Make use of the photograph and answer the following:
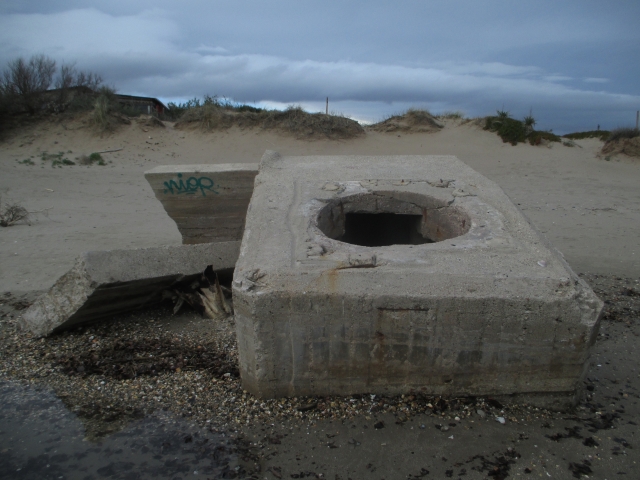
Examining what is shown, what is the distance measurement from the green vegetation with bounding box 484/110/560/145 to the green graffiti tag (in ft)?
37.7

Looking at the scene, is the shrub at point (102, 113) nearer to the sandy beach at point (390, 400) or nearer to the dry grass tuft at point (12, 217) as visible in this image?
the sandy beach at point (390, 400)

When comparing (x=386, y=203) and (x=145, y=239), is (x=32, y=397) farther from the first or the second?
(x=145, y=239)

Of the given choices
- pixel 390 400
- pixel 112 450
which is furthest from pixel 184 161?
pixel 390 400

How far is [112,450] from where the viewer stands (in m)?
2.52

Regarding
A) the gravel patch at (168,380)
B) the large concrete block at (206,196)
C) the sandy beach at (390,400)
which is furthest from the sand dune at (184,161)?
the gravel patch at (168,380)

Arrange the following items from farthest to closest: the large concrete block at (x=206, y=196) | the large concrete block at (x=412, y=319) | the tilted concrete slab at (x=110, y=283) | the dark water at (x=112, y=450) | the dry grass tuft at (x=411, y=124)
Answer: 1. the dry grass tuft at (x=411, y=124)
2. the large concrete block at (x=206, y=196)
3. the tilted concrete slab at (x=110, y=283)
4. the large concrete block at (x=412, y=319)
5. the dark water at (x=112, y=450)

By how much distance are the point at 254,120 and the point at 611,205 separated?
9968 mm

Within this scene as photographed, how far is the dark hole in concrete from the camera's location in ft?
16.3

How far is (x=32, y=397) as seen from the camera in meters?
3.00

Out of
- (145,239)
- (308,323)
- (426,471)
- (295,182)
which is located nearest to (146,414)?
(308,323)

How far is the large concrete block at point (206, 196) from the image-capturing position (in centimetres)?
516

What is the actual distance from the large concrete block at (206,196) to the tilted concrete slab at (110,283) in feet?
4.07

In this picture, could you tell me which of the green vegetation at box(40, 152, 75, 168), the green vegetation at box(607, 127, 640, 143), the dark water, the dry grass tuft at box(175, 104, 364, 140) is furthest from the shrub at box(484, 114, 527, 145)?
the dark water

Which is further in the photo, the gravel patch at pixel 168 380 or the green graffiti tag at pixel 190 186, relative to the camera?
the green graffiti tag at pixel 190 186
